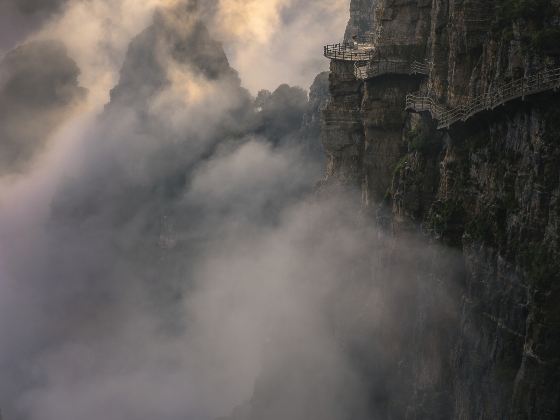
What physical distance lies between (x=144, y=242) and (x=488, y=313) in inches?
4789

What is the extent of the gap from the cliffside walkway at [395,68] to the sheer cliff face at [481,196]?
92 centimetres

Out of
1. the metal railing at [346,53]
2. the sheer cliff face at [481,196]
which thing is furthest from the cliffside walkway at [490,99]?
the metal railing at [346,53]

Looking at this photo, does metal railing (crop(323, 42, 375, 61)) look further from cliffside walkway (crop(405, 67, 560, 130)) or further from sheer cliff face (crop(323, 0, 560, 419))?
cliffside walkway (crop(405, 67, 560, 130))

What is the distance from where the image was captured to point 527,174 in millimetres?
50062

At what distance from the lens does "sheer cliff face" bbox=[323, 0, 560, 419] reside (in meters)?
48.0

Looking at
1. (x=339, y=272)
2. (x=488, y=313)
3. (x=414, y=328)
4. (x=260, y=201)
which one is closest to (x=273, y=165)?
(x=260, y=201)

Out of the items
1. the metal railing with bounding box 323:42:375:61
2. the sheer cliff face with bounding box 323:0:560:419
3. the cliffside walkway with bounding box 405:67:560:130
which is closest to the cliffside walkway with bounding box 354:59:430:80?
the sheer cliff face with bounding box 323:0:560:419

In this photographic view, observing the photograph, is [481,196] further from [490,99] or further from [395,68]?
[395,68]

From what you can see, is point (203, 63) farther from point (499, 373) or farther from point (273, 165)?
point (499, 373)

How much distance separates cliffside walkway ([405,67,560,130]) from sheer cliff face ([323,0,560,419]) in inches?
24.5

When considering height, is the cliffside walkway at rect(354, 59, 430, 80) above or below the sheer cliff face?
above

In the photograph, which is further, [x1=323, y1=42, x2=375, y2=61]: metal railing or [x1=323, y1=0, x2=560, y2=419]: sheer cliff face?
[x1=323, y1=42, x2=375, y2=61]: metal railing

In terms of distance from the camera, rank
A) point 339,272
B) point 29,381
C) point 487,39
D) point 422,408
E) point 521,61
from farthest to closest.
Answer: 1. point 29,381
2. point 339,272
3. point 422,408
4. point 487,39
5. point 521,61

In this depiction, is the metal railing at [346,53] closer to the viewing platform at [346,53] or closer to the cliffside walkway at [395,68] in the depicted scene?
the viewing platform at [346,53]
